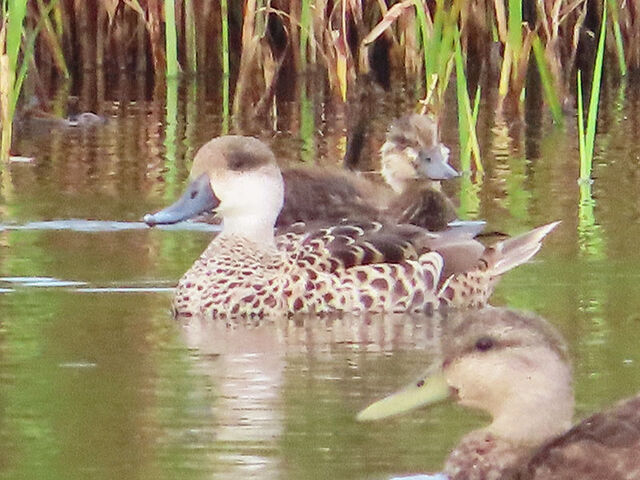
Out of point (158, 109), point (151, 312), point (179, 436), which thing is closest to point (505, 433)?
point (179, 436)

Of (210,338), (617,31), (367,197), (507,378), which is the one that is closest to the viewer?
(507,378)

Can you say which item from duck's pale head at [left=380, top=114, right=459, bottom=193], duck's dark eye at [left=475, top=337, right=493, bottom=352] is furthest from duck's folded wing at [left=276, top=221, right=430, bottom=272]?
duck's dark eye at [left=475, top=337, right=493, bottom=352]

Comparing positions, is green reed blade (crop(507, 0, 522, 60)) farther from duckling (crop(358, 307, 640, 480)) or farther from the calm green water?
duckling (crop(358, 307, 640, 480))

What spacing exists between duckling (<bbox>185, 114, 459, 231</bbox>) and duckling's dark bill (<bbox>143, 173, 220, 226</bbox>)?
639mm

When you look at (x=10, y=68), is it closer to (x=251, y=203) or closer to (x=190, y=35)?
(x=251, y=203)

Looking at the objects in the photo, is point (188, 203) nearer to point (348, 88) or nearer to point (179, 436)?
point (179, 436)

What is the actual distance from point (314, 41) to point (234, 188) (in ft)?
14.3

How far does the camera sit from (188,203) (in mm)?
7379

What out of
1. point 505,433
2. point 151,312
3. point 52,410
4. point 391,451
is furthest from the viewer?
point 151,312

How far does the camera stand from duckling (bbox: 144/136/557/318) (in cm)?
705

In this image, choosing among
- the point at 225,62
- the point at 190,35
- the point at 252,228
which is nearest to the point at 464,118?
the point at 252,228

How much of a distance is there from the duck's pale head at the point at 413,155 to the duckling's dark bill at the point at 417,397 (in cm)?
394

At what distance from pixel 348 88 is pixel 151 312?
4851 mm

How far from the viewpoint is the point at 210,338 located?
660 centimetres
